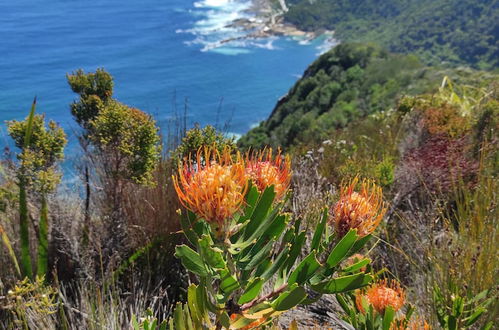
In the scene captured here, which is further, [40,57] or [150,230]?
[40,57]

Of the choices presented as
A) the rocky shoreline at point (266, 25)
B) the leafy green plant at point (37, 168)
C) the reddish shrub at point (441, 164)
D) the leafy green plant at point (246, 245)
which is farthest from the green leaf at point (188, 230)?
the rocky shoreline at point (266, 25)

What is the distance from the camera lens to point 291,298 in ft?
3.76

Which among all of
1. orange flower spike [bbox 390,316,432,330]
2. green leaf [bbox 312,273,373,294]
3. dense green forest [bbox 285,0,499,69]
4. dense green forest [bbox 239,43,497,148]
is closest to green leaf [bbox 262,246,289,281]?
green leaf [bbox 312,273,373,294]

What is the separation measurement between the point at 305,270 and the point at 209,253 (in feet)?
0.99

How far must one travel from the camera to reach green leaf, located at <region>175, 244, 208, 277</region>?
42.9 inches

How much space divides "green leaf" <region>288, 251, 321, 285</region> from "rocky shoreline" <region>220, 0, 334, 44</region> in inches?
2546

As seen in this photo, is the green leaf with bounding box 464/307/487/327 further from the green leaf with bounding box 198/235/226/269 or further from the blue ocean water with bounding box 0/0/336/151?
the blue ocean water with bounding box 0/0/336/151

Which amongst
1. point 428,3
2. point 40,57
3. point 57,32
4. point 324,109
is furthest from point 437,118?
point 428,3

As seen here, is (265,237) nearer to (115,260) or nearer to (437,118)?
(115,260)

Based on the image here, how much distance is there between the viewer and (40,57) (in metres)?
48.8

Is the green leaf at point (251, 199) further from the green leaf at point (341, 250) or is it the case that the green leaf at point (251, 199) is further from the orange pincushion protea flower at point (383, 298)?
the orange pincushion protea flower at point (383, 298)

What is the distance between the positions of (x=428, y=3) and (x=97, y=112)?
306ft

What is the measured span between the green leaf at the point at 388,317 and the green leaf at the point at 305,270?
509 millimetres

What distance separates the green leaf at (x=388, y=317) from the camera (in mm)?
1563
